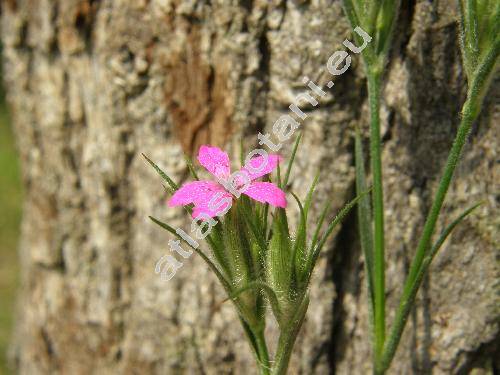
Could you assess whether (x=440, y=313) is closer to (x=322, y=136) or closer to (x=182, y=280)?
(x=322, y=136)

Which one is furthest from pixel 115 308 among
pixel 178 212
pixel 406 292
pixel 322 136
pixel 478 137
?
pixel 478 137

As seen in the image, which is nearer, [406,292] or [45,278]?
[406,292]

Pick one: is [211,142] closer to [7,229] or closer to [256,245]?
[256,245]

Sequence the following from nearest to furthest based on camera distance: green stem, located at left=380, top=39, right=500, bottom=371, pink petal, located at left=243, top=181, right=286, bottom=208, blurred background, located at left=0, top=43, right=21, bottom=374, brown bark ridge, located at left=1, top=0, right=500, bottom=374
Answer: pink petal, located at left=243, top=181, right=286, bottom=208
green stem, located at left=380, top=39, right=500, bottom=371
brown bark ridge, located at left=1, top=0, right=500, bottom=374
blurred background, located at left=0, top=43, right=21, bottom=374

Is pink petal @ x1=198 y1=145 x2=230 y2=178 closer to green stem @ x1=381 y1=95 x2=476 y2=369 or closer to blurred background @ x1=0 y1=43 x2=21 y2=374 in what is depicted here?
green stem @ x1=381 y1=95 x2=476 y2=369


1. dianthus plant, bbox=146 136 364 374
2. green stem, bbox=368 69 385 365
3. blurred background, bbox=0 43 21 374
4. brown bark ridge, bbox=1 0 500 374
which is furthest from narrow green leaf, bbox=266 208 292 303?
blurred background, bbox=0 43 21 374

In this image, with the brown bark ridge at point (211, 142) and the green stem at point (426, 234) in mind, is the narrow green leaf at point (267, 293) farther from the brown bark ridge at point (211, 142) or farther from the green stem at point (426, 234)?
the brown bark ridge at point (211, 142)

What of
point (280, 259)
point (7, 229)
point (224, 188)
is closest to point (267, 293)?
point (280, 259)
